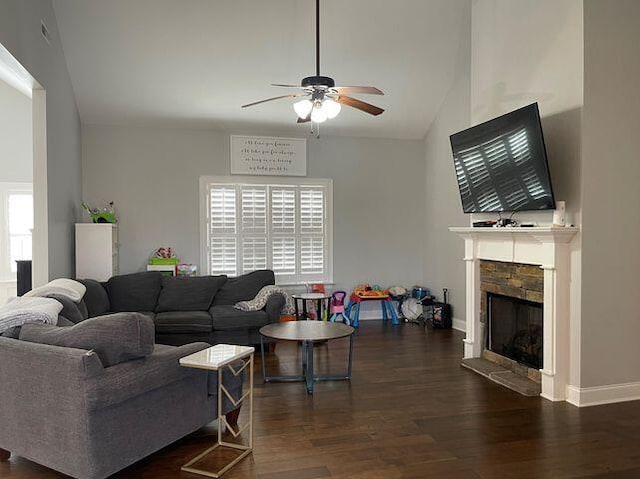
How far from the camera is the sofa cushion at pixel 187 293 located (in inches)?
233

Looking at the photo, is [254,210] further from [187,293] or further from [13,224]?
[13,224]

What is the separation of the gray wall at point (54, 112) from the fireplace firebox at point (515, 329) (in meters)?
4.36

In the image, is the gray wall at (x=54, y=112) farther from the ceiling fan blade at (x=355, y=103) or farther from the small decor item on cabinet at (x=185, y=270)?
the ceiling fan blade at (x=355, y=103)

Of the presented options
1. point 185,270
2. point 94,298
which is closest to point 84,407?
point 94,298

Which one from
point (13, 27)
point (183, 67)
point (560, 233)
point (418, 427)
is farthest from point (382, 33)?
point (418, 427)

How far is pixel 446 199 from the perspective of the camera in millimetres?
7176

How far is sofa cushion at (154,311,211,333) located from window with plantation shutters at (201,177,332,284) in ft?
5.42

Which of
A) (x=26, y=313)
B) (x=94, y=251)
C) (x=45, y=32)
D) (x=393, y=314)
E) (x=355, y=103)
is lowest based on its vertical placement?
(x=393, y=314)

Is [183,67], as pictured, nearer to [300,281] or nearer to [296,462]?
[300,281]

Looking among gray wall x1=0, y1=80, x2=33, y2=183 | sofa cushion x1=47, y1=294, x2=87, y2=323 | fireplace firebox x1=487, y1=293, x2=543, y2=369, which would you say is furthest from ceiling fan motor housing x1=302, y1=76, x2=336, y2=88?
gray wall x1=0, y1=80, x2=33, y2=183

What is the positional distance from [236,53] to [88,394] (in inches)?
173

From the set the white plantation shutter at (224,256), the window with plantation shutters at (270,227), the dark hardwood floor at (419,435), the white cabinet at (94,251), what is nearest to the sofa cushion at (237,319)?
the dark hardwood floor at (419,435)

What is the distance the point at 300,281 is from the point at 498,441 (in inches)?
175

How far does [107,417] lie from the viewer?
2570 mm
